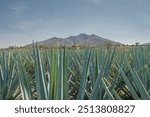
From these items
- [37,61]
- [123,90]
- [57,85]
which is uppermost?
[37,61]

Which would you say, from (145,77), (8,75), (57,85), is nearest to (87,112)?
(57,85)

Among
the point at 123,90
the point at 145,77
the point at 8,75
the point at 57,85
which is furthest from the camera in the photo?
the point at 8,75

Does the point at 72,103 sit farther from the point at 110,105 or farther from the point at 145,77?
the point at 145,77

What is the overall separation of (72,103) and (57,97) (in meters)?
0.08

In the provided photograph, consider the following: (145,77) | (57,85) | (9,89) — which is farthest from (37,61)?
(145,77)

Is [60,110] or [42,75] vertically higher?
[42,75]

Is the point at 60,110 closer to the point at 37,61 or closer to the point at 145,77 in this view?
the point at 37,61

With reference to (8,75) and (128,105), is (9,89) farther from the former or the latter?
(128,105)

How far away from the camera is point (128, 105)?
4.20ft

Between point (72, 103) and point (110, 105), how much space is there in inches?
7.1

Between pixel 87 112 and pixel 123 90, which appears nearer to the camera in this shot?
pixel 87 112

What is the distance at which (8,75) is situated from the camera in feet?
8.05

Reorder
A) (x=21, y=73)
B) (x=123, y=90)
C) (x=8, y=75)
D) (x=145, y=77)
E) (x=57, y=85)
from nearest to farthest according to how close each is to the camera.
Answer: (x=57, y=85) < (x=21, y=73) < (x=145, y=77) < (x=123, y=90) < (x=8, y=75)

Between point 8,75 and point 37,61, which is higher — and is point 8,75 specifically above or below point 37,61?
below
